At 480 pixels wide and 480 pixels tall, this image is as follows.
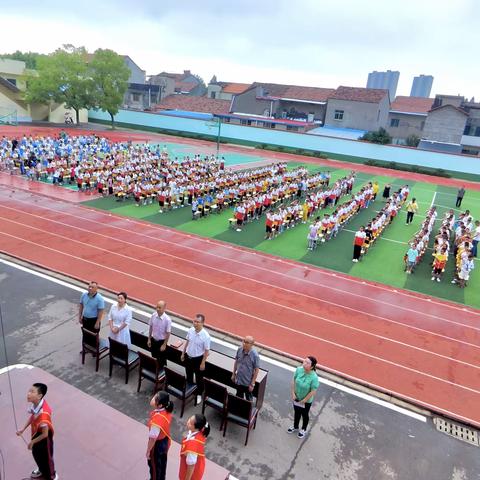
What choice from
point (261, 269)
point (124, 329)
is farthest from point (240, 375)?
point (261, 269)

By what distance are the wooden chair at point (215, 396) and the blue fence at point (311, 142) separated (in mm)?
39254

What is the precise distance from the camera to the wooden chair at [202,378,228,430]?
630 cm

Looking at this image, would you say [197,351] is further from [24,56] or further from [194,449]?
[24,56]

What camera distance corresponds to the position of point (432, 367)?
29.8 ft

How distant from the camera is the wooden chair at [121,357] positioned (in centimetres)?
716

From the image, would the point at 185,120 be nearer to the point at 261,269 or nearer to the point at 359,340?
the point at 261,269

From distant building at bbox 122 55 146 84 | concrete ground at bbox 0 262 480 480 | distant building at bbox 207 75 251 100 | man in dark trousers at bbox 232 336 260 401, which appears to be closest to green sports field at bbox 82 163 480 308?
concrete ground at bbox 0 262 480 480

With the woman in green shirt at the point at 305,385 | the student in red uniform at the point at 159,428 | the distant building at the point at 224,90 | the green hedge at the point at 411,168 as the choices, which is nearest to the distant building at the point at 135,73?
the distant building at the point at 224,90

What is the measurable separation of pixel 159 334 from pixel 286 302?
5.14 m

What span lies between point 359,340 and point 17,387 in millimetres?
7356

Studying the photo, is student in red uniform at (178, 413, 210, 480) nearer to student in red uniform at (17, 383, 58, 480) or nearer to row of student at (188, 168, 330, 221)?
student in red uniform at (17, 383, 58, 480)

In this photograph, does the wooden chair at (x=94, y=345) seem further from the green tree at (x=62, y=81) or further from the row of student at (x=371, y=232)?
the green tree at (x=62, y=81)

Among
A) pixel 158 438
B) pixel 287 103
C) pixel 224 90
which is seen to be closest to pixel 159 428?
pixel 158 438

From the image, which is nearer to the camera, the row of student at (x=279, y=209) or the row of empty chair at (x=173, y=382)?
the row of empty chair at (x=173, y=382)
